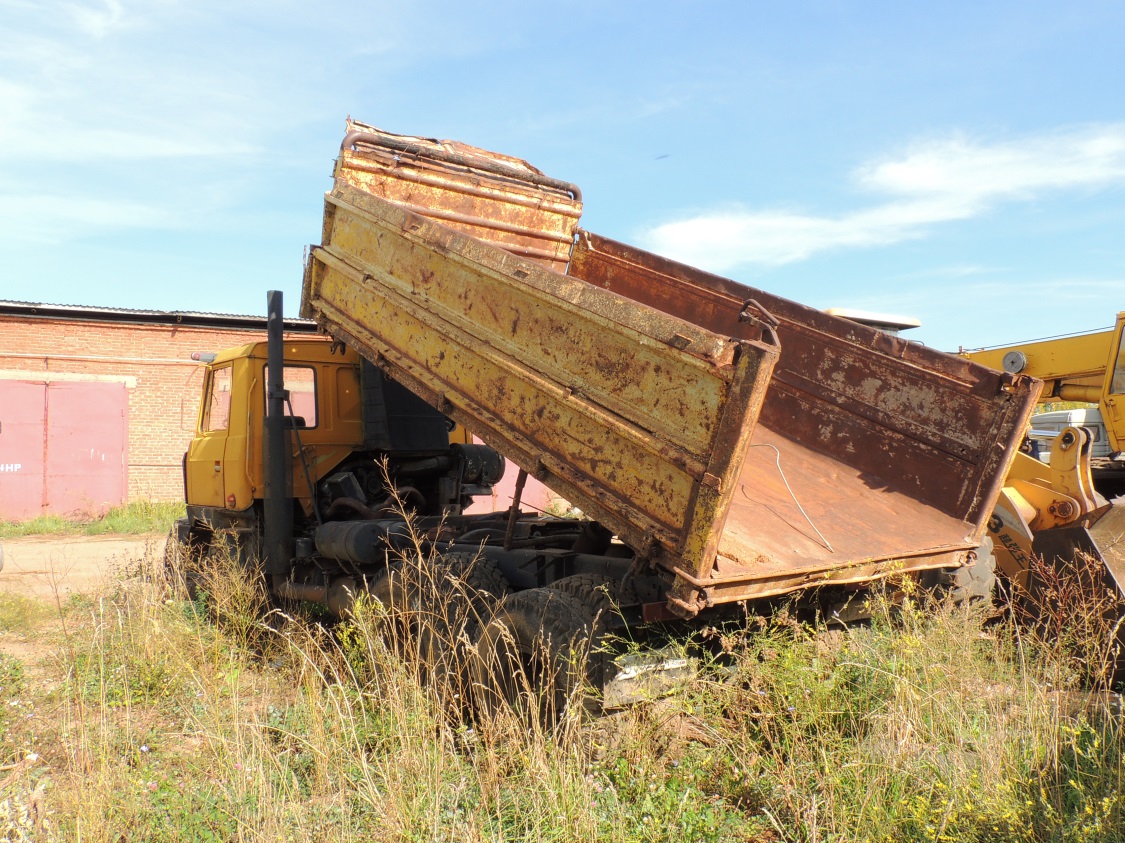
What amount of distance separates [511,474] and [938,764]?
12.8 meters

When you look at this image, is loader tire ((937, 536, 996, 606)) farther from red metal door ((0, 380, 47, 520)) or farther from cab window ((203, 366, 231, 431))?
red metal door ((0, 380, 47, 520))

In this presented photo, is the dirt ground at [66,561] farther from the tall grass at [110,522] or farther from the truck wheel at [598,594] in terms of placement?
the truck wheel at [598,594]

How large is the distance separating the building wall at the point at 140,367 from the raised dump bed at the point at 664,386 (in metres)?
12.6

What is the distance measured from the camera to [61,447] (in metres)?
16.5

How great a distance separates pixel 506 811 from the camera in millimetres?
3191

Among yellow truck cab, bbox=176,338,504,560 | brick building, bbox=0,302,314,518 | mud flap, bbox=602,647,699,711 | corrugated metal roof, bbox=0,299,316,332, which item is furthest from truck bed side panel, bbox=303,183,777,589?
brick building, bbox=0,302,314,518

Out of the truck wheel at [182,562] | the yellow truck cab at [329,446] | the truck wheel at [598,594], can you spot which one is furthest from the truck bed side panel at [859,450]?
the truck wheel at [182,562]

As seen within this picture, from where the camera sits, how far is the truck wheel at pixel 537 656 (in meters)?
3.57

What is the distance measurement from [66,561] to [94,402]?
667cm

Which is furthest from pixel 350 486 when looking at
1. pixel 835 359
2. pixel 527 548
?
pixel 835 359

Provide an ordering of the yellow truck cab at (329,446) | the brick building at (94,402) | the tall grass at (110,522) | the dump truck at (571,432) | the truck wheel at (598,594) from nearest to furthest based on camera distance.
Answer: the dump truck at (571,432), the truck wheel at (598,594), the yellow truck cab at (329,446), the tall grass at (110,522), the brick building at (94,402)

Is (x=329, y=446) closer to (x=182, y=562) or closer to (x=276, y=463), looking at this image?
(x=276, y=463)

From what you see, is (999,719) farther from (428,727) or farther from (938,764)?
(428,727)

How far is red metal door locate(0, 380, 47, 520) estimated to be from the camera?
52.6 feet
